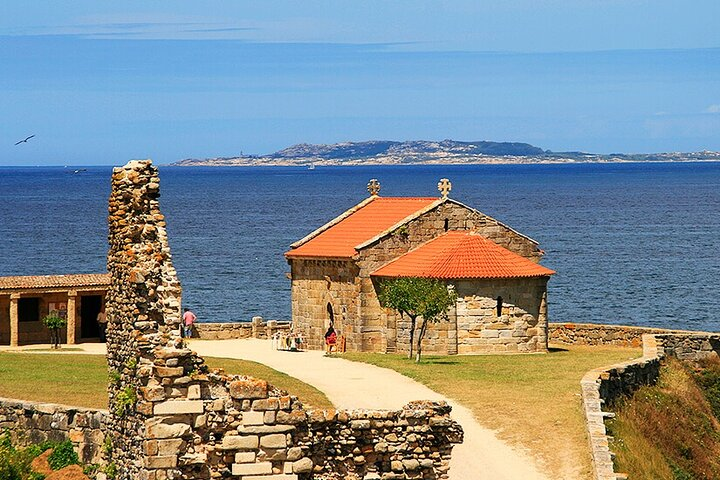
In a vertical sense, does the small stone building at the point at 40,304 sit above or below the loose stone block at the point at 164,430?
below

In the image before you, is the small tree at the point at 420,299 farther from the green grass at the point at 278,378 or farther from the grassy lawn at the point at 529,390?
the green grass at the point at 278,378

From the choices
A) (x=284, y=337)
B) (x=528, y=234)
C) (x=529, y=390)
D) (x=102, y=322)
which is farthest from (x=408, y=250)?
(x=528, y=234)

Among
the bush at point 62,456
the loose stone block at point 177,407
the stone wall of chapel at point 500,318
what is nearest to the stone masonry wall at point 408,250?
the stone wall of chapel at point 500,318

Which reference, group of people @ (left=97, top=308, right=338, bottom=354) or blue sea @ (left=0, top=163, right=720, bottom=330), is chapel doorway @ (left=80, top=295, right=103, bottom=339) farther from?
blue sea @ (left=0, top=163, right=720, bottom=330)

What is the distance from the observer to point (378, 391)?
33.4 metres

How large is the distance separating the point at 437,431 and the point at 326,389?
51.6ft

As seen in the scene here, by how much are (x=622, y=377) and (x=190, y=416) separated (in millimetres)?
21455

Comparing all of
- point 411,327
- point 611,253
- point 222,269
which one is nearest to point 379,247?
point 411,327

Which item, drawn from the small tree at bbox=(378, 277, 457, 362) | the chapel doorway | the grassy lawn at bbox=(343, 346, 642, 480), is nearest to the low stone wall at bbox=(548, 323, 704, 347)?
the grassy lawn at bbox=(343, 346, 642, 480)

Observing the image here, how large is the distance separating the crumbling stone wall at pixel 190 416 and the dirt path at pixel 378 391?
21.4 ft

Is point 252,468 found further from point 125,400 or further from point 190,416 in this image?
point 125,400

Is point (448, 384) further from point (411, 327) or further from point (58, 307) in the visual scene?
point (58, 307)

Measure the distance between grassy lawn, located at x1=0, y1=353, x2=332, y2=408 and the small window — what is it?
474cm

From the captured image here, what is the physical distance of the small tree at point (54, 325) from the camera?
43.8m
